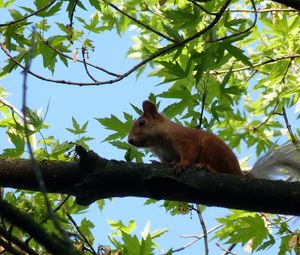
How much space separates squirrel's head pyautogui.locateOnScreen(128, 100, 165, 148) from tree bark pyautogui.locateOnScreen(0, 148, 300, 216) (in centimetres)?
146

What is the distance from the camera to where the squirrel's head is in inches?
178

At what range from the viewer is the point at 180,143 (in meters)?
4.31

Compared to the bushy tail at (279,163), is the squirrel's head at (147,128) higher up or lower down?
higher up

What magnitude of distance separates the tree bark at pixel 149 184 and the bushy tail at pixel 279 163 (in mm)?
1307

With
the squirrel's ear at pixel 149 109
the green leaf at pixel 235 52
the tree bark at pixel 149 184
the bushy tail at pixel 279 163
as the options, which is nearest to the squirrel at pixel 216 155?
the bushy tail at pixel 279 163

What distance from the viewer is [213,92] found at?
14.2 ft

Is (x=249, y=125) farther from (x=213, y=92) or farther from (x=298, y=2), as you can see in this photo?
(x=298, y=2)

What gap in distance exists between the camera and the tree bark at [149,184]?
285 cm

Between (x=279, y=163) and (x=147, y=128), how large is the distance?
1.14 m

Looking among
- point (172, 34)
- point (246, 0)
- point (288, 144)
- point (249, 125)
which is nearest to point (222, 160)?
point (288, 144)

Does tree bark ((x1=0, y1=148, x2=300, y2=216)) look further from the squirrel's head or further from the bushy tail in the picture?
the squirrel's head

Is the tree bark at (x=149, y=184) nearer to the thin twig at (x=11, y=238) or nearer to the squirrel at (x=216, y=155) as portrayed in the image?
the thin twig at (x=11, y=238)

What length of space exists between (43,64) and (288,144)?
6.60 ft

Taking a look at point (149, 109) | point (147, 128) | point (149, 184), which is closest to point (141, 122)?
point (147, 128)
